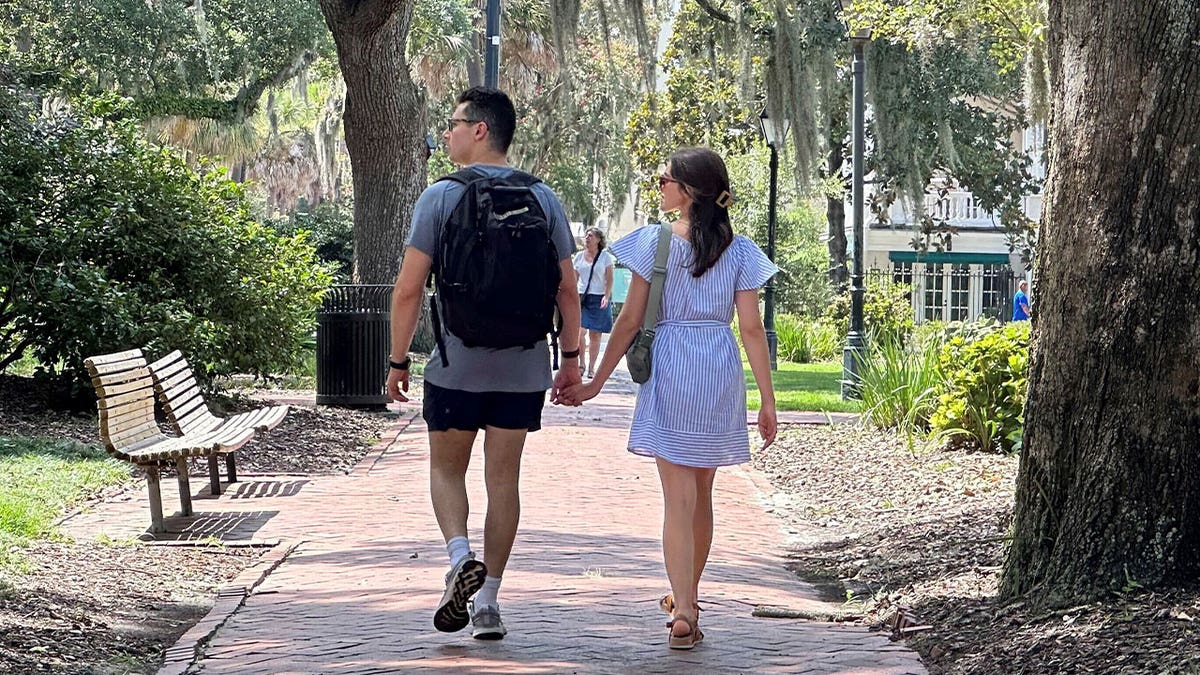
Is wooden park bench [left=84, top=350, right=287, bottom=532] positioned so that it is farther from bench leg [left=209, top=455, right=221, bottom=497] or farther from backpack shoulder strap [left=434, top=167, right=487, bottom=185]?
backpack shoulder strap [left=434, top=167, right=487, bottom=185]

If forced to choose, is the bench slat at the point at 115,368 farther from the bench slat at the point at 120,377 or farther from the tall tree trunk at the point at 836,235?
the tall tree trunk at the point at 836,235

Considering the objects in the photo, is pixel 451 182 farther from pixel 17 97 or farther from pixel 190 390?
pixel 17 97

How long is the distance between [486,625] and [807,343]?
2444 centimetres

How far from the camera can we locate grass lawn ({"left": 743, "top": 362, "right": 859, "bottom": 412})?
58.2ft

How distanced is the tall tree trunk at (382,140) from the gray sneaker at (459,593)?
502 inches

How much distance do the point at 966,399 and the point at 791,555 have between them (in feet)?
13.9

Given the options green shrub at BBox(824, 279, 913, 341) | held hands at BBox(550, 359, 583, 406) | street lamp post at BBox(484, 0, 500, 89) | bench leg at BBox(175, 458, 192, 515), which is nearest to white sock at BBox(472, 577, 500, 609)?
held hands at BBox(550, 359, 583, 406)

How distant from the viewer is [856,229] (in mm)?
19844

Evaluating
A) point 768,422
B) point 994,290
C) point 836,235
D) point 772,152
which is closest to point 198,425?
point 768,422

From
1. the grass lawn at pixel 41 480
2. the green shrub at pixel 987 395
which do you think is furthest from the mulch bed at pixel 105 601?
the green shrub at pixel 987 395

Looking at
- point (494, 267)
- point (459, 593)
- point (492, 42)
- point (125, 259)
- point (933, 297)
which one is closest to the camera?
point (459, 593)

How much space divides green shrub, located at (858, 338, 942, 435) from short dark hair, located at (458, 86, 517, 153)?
8007mm

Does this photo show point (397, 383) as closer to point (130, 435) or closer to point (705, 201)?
point (705, 201)

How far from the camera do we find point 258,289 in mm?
14203
